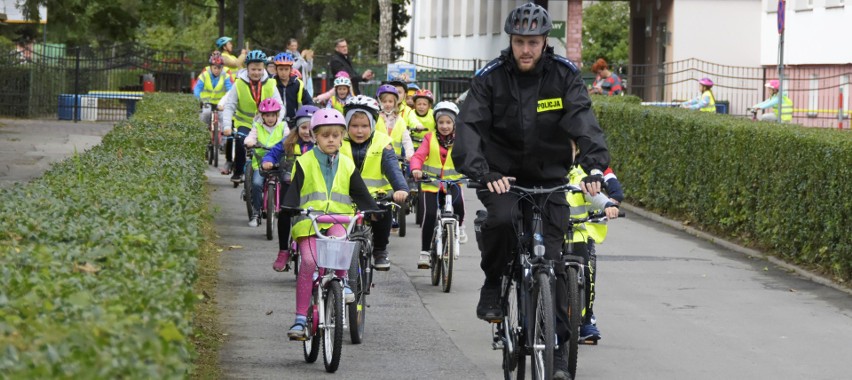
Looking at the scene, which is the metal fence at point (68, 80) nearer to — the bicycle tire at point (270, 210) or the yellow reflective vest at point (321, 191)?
the bicycle tire at point (270, 210)

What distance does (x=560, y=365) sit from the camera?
25.5 ft

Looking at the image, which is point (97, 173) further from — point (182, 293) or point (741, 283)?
point (741, 283)

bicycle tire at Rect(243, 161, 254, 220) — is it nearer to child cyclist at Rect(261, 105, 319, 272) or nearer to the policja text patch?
child cyclist at Rect(261, 105, 319, 272)

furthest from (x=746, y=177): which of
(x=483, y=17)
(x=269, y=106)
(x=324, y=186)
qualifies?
(x=483, y=17)

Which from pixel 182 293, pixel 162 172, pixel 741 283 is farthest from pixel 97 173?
pixel 741 283

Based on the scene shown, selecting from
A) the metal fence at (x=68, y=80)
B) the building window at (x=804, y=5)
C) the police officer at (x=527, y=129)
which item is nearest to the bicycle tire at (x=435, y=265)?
the police officer at (x=527, y=129)

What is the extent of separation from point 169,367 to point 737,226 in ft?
43.7

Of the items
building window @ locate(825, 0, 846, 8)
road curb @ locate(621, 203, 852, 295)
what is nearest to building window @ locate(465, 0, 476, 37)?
building window @ locate(825, 0, 846, 8)

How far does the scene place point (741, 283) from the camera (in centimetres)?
1416

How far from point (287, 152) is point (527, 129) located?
6.78 metres

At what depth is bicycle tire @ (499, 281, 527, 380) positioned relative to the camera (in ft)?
26.2

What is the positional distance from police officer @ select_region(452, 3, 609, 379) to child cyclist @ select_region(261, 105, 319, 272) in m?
4.29

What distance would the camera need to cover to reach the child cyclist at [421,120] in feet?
61.4

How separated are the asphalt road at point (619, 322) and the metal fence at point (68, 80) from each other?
2176 centimetres
